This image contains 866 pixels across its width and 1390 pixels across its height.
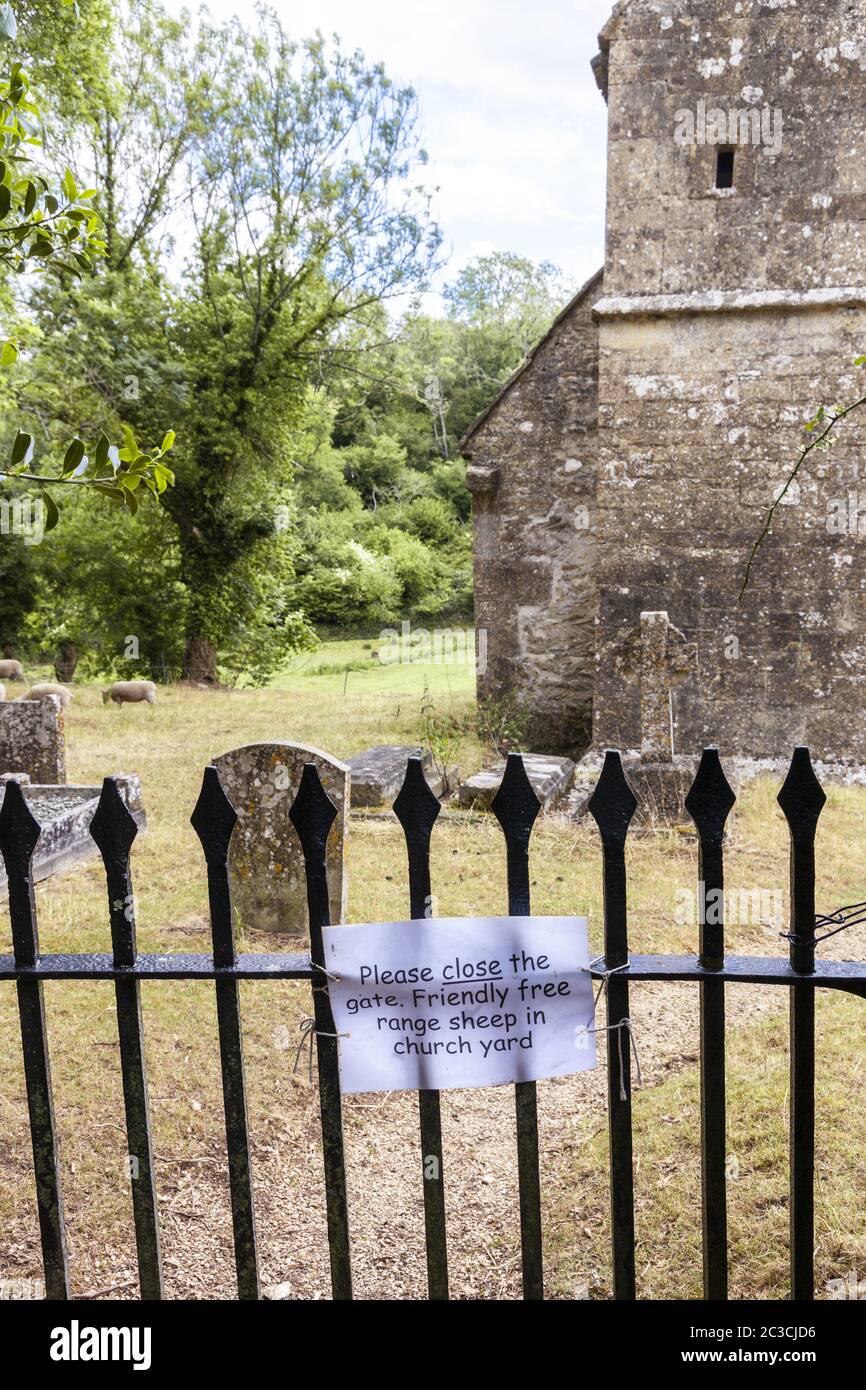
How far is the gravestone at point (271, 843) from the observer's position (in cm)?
546

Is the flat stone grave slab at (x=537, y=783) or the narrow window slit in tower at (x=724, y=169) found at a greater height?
the narrow window slit in tower at (x=724, y=169)

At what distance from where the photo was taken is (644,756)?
297 inches

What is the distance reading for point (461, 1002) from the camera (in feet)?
6.05

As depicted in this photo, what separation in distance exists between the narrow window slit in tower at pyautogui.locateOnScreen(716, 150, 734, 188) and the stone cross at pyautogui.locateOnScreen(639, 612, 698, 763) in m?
4.05

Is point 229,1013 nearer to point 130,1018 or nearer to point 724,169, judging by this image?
point 130,1018

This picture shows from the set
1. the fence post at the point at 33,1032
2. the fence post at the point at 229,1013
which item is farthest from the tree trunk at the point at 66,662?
the fence post at the point at 229,1013

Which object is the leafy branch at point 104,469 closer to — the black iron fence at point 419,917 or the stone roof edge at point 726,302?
the black iron fence at point 419,917

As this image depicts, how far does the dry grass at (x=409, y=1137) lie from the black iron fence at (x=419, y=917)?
3.12 feet

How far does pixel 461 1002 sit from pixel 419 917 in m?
0.18

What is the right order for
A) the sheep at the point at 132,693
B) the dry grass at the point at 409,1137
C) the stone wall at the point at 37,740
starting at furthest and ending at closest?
the sheep at the point at 132,693 → the stone wall at the point at 37,740 → the dry grass at the point at 409,1137

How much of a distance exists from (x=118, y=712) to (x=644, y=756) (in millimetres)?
8097

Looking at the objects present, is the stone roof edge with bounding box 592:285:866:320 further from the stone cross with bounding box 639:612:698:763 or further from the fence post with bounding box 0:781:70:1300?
the fence post with bounding box 0:781:70:1300

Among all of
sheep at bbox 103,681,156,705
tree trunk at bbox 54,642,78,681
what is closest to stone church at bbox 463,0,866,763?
sheep at bbox 103,681,156,705
